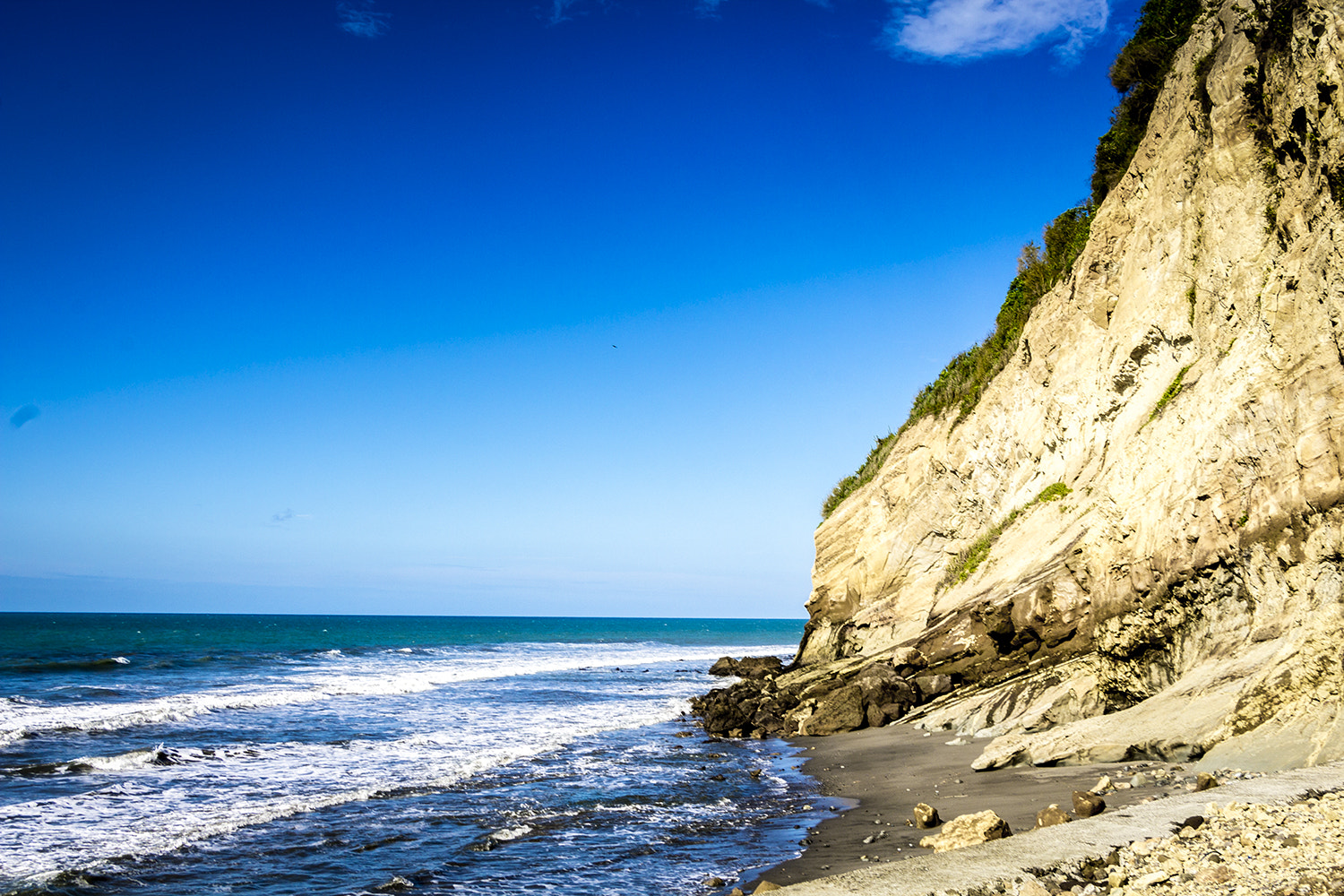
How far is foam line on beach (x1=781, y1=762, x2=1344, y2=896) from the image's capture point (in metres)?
6.45

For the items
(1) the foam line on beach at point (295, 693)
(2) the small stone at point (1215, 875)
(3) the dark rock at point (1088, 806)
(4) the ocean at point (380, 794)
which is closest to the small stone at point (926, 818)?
(4) the ocean at point (380, 794)

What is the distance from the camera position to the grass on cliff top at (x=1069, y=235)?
21422 mm

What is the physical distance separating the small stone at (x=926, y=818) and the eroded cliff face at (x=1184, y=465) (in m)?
2.76

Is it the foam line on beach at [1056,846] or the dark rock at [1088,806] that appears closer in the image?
the foam line on beach at [1056,846]

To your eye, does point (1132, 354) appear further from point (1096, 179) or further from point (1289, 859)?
point (1289, 859)

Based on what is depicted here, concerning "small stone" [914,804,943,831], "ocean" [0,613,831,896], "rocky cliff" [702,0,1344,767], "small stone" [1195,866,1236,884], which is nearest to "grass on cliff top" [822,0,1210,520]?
"rocky cliff" [702,0,1344,767]

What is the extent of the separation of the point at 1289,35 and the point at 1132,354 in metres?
6.93

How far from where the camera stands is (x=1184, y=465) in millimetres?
14492

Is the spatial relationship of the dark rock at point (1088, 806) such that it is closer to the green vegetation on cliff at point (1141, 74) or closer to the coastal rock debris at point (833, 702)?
the coastal rock debris at point (833, 702)

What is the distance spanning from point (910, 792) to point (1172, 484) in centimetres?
Result: 696

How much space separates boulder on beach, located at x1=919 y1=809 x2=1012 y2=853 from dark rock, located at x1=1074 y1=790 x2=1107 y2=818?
0.82m

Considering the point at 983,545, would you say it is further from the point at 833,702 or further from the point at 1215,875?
the point at 1215,875

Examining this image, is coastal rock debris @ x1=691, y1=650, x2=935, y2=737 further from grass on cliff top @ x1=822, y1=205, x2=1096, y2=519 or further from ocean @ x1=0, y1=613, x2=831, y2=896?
grass on cliff top @ x1=822, y1=205, x2=1096, y2=519

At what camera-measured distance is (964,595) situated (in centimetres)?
2062
